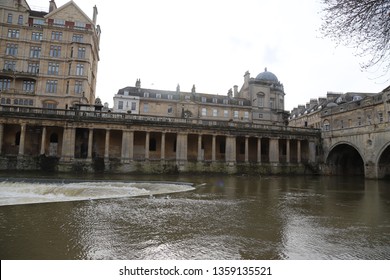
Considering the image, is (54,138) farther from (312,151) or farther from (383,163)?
(383,163)

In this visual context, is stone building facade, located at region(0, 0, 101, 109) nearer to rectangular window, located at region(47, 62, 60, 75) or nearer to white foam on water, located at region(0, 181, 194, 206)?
rectangular window, located at region(47, 62, 60, 75)

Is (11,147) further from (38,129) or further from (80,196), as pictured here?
(80,196)

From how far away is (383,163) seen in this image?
30078 millimetres

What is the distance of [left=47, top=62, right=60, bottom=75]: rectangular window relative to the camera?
4000cm

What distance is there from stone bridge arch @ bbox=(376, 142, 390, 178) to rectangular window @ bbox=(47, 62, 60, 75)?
4850cm

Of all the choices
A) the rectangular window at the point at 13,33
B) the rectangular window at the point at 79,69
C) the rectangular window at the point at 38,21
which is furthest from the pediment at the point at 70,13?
the rectangular window at the point at 79,69

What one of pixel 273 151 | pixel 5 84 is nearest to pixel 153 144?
pixel 273 151

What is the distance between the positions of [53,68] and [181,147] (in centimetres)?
2621

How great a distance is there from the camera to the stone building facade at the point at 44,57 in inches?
1535

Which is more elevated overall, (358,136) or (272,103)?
(272,103)
